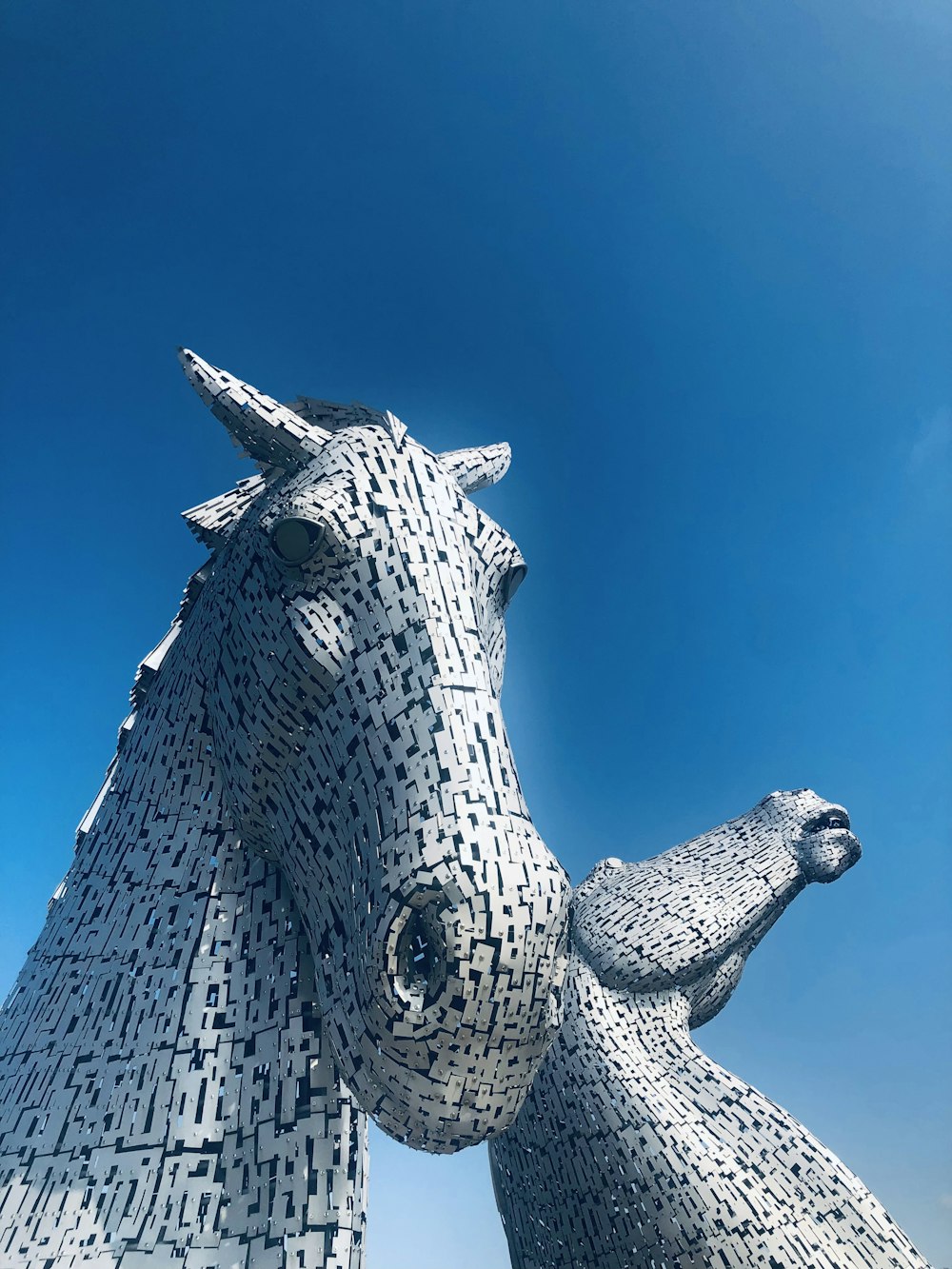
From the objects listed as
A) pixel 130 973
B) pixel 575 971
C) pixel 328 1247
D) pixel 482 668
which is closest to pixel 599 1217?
pixel 575 971

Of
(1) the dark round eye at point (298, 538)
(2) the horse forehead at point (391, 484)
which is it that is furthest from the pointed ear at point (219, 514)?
(1) the dark round eye at point (298, 538)

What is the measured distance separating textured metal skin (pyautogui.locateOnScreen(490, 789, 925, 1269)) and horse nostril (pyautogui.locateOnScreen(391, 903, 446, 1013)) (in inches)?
69.3

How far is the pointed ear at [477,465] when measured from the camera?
214cm

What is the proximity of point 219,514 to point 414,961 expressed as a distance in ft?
3.81

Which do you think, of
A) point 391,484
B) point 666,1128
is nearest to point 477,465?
point 391,484

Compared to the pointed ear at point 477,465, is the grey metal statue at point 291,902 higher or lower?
lower

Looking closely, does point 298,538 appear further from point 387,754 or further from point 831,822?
point 831,822

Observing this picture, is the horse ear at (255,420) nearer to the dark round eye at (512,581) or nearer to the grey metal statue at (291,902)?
the grey metal statue at (291,902)

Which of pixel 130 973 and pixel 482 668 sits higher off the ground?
pixel 482 668

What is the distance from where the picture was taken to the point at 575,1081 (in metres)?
2.82

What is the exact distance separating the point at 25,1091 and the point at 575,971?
2.14 m

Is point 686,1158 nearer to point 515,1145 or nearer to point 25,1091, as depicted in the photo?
point 515,1145

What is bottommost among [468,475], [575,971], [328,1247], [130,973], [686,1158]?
[328,1247]

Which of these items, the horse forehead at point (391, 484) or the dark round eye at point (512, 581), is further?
the dark round eye at point (512, 581)
